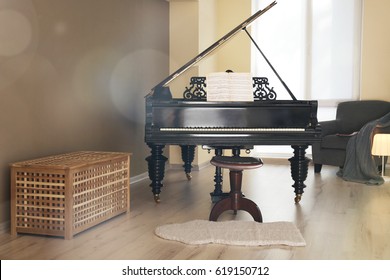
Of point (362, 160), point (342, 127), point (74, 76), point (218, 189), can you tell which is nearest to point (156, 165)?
point (218, 189)

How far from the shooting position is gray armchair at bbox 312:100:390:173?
241 inches

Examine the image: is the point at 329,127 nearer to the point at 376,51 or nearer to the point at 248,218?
the point at 376,51

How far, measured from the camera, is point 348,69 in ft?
24.4

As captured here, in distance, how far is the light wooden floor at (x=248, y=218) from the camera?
2924mm

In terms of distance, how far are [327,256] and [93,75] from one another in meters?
2.80

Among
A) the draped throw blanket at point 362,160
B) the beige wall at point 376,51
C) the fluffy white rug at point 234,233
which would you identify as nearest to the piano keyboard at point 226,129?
the fluffy white rug at point 234,233

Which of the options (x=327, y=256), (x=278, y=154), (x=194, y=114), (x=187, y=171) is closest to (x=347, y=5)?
(x=278, y=154)

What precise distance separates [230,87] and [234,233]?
1.50 m

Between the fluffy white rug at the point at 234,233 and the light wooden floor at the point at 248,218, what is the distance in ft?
0.22

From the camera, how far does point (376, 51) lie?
714 centimetres

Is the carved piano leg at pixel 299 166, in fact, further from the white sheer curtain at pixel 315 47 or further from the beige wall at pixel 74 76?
the white sheer curtain at pixel 315 47

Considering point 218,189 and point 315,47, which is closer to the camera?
point 218,189

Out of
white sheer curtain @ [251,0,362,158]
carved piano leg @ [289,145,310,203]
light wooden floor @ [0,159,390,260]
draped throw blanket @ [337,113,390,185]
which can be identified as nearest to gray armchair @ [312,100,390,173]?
draped throw blanket @ [337,113,390,185]

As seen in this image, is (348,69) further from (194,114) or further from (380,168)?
(194,114)
